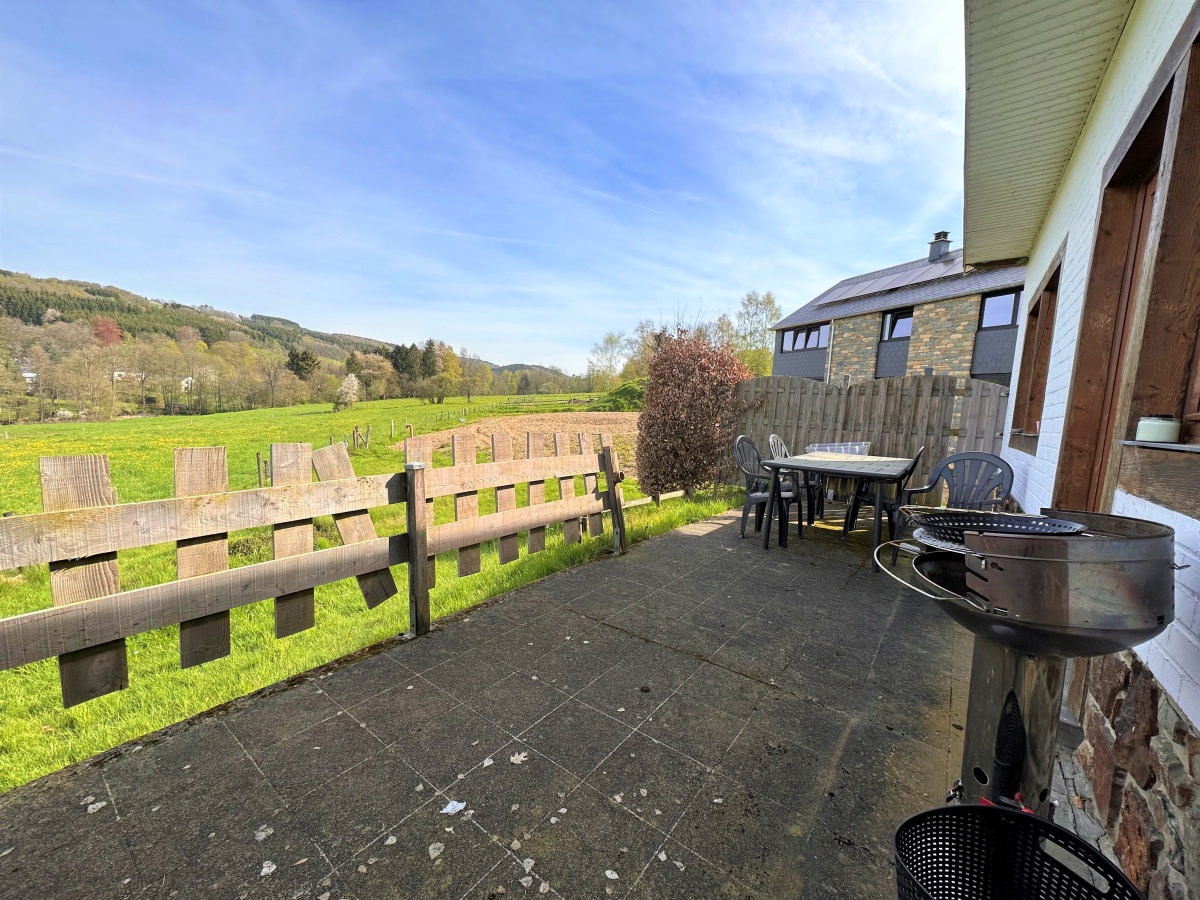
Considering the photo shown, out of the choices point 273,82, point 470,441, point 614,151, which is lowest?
point 470,441

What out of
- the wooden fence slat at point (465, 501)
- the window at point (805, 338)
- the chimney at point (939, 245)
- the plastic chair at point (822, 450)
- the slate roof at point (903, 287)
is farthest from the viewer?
the window at point (805, 338)

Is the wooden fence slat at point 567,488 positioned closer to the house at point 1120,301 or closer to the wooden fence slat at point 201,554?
the wooden fence slat at point 201,554

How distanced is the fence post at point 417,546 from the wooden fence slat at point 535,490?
887 millimetres

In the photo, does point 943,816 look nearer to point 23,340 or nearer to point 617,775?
point 617,775

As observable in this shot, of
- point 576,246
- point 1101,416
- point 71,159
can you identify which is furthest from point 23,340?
point 1101,416

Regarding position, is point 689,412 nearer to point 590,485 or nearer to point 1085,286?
point 590,485

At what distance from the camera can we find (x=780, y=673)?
210 centimetres

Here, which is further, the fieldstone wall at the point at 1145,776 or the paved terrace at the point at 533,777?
the paved terrace at the point at 533,777

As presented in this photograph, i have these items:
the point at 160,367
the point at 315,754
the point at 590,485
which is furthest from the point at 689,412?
the point at 160,367

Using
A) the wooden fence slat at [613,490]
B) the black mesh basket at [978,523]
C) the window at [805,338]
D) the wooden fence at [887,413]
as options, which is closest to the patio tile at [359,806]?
the black mesh basket at [978,523]

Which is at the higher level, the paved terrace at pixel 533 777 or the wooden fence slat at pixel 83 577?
the wooden fence slat at pixel 83 577

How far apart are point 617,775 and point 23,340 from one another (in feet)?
115

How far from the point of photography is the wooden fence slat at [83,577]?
4.66ft

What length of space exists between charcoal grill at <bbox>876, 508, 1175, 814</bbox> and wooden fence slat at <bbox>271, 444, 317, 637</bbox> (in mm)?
2202
